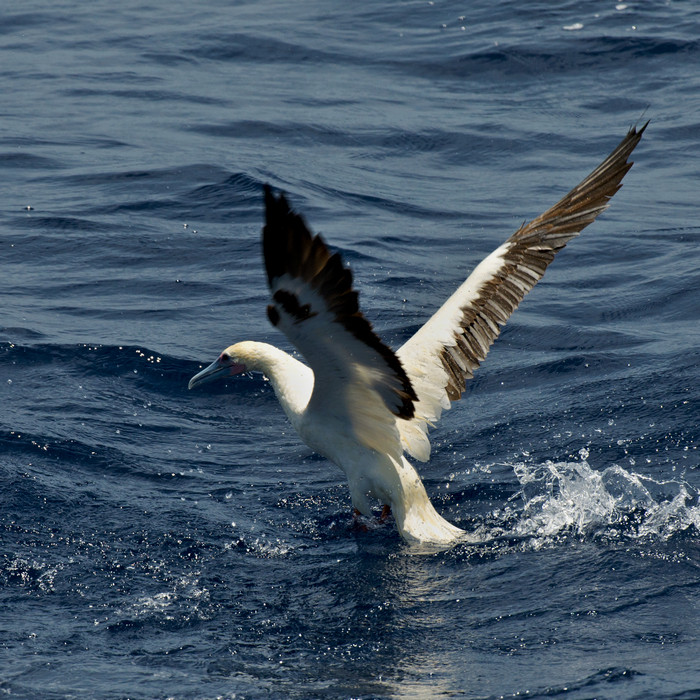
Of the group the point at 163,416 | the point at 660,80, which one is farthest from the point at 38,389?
the point at 660,80

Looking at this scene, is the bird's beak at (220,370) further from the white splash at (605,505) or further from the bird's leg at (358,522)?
the white splash at (605,505)

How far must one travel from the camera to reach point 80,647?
17.3ft

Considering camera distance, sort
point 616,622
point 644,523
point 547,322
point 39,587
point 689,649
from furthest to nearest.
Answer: point 547,322 → point 644,523 → point 39,587 → point 616,622 → point 689,649

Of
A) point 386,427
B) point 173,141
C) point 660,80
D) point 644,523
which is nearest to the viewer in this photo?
point 644,523

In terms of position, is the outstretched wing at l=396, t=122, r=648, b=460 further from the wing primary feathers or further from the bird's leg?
the bird's leg

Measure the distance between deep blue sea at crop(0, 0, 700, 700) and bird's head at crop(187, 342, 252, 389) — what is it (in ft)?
1.91

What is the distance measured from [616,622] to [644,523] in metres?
1.13

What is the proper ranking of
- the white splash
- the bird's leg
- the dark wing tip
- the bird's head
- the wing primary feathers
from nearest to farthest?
the dark wing tip < the white splash < the bird's leg < the wing primary feathers < the bird's head

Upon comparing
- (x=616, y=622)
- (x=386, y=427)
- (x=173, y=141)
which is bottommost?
(x=616, y=622)

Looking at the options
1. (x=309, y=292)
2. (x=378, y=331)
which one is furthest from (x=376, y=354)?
(x=378, y=331)

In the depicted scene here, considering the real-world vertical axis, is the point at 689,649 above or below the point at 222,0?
below

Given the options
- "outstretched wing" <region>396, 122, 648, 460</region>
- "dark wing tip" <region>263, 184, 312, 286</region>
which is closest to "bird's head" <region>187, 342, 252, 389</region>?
"outstretched wing" <region>396, 122, 648, 460</region>

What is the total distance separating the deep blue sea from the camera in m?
5.32

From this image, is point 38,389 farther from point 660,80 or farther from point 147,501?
point 660,80
